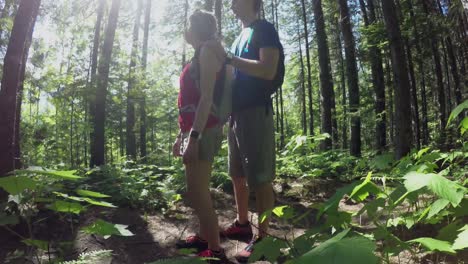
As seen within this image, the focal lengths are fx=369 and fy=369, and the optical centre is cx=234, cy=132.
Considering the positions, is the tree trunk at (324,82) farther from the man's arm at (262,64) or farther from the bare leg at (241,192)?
the man's arm at (262,64)

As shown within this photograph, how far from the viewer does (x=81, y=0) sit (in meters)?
14.0

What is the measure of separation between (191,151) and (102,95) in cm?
899

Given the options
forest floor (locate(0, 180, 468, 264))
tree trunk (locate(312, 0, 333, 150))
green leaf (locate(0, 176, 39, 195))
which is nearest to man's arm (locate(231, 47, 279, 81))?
forest floor (locate(0, 180, 468, 264))

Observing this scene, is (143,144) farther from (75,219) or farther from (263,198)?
(263,198)

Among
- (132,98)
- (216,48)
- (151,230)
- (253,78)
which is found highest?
(132,98)

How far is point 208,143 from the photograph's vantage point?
3.00 m

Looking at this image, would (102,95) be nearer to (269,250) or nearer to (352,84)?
(352,84)

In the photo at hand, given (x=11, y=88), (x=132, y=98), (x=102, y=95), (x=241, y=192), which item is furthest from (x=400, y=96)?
(x=132, y=98)

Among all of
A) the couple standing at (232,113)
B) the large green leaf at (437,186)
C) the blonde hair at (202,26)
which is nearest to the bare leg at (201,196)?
the couple standing at (232,113)

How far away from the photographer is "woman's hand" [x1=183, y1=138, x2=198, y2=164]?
2859mm

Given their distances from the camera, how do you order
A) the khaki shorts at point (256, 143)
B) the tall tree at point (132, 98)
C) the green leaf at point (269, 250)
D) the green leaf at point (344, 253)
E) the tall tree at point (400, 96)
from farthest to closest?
the tall tree at point (132, 98)
the tall tree at point (400, 96)
the khaki shorts at point (256, 143)
the green leaf at point (269, 250)
the green leaf at point (344, 253)

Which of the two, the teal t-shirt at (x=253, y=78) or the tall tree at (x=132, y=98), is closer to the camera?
the teal t-shirt at (x=253, y=78)

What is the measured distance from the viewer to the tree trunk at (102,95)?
11078 millimetres

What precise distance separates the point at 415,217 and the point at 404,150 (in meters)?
4.42
